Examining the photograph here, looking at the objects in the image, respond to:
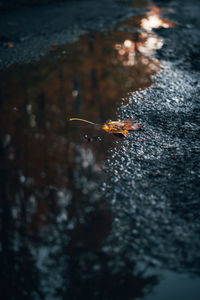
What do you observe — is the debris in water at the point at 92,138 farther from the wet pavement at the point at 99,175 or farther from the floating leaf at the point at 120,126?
the floating leaf at the point at 120,126

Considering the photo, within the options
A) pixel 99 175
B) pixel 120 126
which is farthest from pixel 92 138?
pixel 99 175

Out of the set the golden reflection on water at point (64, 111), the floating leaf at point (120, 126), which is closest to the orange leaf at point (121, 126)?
the floating leaf at point (120, 126)

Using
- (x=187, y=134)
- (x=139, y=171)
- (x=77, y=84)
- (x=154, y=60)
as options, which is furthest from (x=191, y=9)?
(x=139, y=171)

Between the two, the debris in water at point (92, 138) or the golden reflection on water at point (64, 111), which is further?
the debris in water at point (92, 138)

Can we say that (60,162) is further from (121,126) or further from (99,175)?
(121,126)

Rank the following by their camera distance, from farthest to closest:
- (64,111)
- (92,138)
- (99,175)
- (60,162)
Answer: (64,111) < (92,138) < (60,162) < (99,175)

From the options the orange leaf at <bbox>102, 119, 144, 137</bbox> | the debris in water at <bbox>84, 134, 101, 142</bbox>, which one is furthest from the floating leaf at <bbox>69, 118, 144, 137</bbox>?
the debris in water at <bbox>84, 134, 101, 142</bbox>

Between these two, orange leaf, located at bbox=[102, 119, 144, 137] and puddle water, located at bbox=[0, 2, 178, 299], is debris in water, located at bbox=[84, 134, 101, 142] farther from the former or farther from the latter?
orange leaf, located at bbox=[102, 119, 144, 137]

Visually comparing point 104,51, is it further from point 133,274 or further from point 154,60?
point 133,274
